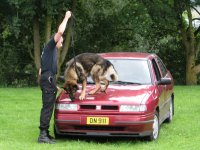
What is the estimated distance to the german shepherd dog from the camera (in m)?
9.20

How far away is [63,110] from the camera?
8.91 m

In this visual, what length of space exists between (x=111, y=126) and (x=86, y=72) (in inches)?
48.8

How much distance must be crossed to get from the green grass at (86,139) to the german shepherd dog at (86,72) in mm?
959

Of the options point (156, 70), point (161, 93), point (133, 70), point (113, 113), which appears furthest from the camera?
point (156, 70)

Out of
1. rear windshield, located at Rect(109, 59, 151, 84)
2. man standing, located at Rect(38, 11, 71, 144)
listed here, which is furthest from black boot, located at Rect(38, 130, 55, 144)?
rear windshield, located at Rect(109, 59, 151, 84)

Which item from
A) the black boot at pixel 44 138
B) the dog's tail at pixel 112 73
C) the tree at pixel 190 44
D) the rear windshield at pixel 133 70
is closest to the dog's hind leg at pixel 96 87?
the dog's tail at pixel 112 73

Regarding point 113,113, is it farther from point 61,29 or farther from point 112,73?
point 61,29

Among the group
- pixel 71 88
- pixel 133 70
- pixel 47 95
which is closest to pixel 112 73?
pixel 133 70

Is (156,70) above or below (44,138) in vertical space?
above

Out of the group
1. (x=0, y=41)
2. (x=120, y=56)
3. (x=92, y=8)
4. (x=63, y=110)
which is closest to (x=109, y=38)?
(x=92, y=8)

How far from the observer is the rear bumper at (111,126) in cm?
865

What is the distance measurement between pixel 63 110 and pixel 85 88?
0.67m

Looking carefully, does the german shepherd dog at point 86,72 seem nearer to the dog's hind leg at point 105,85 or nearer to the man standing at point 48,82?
the dog's hind leg at point 105,85

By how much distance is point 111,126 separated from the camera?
8.73 metres
